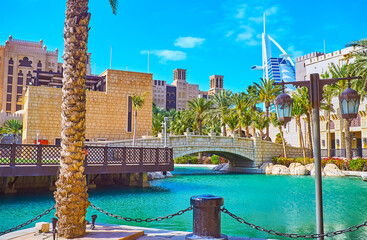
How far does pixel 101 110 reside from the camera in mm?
38281

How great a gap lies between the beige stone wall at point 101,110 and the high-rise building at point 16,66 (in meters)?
63.6

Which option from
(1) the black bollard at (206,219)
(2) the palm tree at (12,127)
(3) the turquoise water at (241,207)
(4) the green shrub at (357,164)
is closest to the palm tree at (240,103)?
(4) the green shrub at (357,164)

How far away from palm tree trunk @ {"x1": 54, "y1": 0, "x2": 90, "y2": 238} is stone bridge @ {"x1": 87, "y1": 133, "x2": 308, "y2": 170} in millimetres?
24889

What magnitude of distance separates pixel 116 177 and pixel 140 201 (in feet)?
24.8

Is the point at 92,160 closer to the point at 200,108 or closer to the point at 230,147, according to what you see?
the point at 230,147

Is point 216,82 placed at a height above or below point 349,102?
above

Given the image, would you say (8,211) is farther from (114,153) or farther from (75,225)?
(75,225)

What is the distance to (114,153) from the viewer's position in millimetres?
20062

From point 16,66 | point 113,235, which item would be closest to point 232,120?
point 113,235

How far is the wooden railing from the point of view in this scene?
52.3 feet

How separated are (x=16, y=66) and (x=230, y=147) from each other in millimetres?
78140

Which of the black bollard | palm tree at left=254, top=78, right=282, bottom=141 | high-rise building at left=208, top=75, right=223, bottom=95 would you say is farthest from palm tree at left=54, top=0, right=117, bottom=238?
high-rise building at left=208, top=75, right=223, bottom=95

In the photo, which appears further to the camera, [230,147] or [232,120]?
[232,120]

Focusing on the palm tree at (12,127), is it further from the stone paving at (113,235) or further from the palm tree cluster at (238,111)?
the stone paving at (113,235)
